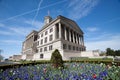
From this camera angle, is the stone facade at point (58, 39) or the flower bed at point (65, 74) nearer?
the flower bed at point (65, 74)

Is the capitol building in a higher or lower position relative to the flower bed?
higher

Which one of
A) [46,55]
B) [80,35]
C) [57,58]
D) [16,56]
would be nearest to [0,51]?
[16,56]

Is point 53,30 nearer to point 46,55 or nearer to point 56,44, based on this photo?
point 56,44

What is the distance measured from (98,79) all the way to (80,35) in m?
60.8

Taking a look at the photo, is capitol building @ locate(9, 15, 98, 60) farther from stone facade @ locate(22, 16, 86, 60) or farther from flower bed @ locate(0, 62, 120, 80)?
flower bed @ locate(0, 62, 120, 80)

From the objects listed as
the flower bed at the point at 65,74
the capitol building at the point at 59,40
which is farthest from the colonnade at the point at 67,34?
the flower bed at the point at 65,74

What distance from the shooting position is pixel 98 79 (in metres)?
4.73

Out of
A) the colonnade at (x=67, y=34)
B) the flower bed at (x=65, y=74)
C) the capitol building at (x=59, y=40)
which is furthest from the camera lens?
the colonnade at (x=67, y=34)

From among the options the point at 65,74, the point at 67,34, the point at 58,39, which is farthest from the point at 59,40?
the point at 65,74

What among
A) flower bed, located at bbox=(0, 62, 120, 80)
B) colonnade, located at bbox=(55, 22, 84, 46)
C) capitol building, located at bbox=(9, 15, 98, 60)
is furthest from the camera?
colonnade, located at bbox=(55, 22, 84, 46)

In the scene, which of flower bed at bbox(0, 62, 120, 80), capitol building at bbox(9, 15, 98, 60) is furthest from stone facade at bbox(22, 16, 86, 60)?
flower bed at bbox(0, 62, 120, 80)

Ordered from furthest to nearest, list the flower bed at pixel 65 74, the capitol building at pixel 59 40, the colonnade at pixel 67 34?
the colonnade at pixel 67 34
the capitol building at pixel 59 40
the flower bed at pixel 65 74

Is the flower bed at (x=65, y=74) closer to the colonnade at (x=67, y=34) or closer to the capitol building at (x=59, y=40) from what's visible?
the capitol building at (x=59, y=40)

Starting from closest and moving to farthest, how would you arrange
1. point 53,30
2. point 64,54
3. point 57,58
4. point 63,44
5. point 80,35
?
point 57,58 → point 64,54 → point 63,44 → point 53,30 → point 80,35
